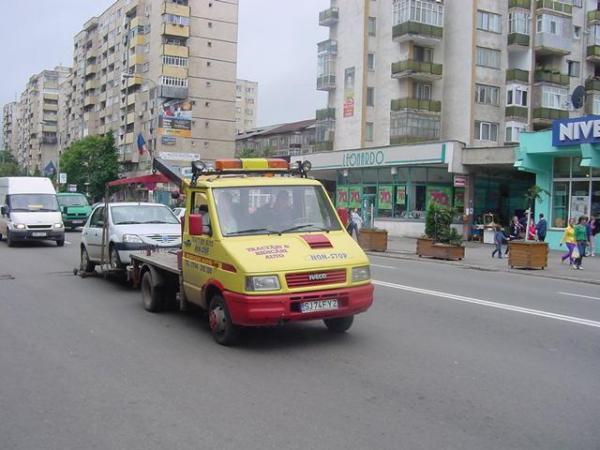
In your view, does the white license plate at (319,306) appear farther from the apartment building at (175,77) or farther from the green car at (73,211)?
the apartment building at (175,77)

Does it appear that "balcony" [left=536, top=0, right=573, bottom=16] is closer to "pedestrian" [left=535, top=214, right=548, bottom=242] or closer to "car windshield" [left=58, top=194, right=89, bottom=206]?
"pedestrian" [left=535, top=214, right=548, bottom=242]

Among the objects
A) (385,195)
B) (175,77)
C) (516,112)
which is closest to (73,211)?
(385,195)

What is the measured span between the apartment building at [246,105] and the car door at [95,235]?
138m

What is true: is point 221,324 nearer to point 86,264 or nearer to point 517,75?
point 86,264

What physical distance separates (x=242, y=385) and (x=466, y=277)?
11.2 meters

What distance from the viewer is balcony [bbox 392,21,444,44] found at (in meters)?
43.6

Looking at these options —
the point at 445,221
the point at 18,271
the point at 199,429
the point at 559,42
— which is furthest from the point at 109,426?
the point at 559,42

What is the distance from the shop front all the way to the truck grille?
821 inches

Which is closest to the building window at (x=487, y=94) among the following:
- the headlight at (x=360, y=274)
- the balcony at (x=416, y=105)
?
the balcony at (x=416, y=105)

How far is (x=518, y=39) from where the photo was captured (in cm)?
4519

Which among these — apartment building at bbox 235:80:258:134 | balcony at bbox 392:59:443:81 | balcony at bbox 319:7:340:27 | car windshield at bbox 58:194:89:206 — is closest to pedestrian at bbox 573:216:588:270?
car windshield at bbox 58:194:89:206

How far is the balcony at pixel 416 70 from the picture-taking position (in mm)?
43906

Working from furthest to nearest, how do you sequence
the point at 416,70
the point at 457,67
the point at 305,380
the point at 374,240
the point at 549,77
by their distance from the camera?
1. the point at 549,77
2. the point at 457,67
3. the point at 416,70
4. the point at 374,240
5. the point at 305,380

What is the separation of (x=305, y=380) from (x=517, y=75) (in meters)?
43.8
